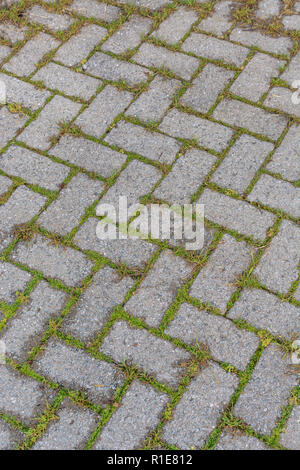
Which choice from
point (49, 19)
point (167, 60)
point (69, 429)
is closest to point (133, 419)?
→ point (69, 429)

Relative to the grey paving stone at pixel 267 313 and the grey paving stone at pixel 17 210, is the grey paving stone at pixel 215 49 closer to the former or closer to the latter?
the grey paving stone at pixel 17 210

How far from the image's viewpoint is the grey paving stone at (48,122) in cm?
329

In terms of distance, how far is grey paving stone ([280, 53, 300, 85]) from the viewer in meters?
3.48

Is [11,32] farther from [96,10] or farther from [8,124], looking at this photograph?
[8,124]

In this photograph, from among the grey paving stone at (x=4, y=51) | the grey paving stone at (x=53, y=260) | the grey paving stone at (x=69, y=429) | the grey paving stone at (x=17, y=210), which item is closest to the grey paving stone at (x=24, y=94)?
the grey paving stone at (x=4, y=51)

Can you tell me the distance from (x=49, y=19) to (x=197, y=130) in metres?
1.54

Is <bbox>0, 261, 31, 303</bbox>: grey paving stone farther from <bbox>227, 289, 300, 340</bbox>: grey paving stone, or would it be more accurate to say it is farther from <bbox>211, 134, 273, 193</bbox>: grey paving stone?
<bbox>211, 134, 273, 193</bbox>: grey paving stone

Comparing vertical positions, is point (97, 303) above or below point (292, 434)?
above

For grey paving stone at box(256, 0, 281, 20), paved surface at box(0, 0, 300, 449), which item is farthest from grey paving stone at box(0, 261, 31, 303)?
grey paving stone at box(256, 0, 281, 20)

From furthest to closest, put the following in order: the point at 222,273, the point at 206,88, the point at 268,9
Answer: the point at 268,9 → the point at 206,88 → the point at 222,273

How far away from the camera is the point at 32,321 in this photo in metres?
2.64

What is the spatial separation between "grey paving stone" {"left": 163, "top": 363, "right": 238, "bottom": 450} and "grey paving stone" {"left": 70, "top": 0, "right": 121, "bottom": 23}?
107 inches

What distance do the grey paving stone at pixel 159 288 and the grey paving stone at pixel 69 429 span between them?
20.8 inches
